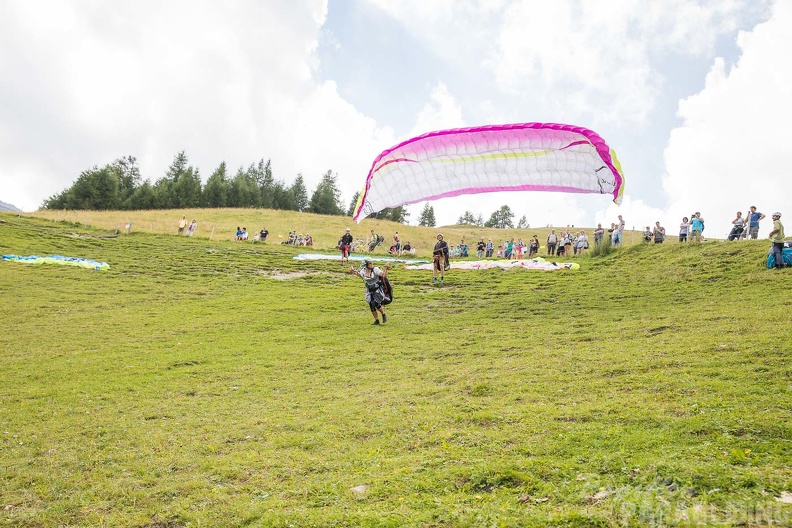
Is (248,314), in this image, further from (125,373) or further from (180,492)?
(180,492)

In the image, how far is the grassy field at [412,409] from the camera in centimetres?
564

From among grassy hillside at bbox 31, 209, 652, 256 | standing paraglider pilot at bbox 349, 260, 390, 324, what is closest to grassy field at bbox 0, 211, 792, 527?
standing paraglider pilot at bbox 349, 260, 390, 324

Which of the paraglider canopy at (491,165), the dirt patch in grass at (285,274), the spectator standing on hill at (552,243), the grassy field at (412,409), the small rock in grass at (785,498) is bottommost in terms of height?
the grassy field at (412,409)

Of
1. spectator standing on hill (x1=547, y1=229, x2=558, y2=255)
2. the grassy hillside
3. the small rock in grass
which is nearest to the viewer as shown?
the small rock in grass

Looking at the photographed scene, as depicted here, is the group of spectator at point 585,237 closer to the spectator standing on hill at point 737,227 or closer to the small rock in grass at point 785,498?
the spectator standing on hill at point 737,227

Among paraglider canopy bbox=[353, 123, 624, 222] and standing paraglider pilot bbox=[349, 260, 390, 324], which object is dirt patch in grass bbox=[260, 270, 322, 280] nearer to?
paraglider canopy bbox=[353, 123, 624, 222]

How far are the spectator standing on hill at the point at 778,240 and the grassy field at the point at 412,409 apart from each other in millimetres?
846

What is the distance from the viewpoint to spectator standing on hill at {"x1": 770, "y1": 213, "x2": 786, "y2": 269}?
1839 cm

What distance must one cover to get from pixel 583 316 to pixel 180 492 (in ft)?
42.8

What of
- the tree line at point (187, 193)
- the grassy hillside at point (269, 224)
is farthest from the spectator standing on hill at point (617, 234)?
the tree line at point (187, 193)

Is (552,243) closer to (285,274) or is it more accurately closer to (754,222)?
(754,222)

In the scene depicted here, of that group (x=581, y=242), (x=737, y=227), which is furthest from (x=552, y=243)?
(x=737, y=227)

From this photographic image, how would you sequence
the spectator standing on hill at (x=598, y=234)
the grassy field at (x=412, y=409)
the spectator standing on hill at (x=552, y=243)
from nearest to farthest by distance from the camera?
the grassy field at (x=412, y=409) < the spectator standing on hill at (x=598, y=234) < the spectator standing on hill at (x=552, y=243)

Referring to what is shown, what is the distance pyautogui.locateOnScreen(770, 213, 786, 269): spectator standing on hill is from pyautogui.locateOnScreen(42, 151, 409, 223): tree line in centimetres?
7843
